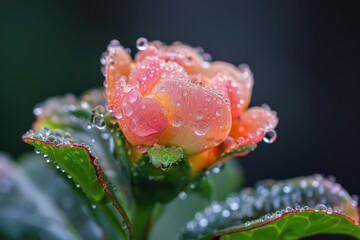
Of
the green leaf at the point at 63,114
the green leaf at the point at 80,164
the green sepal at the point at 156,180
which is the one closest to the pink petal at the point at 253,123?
the green sepal at the point at 156,180

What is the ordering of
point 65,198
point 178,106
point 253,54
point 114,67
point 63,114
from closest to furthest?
point 178,106 → point 114,67 → point 63,114 → point 65,198 → point 253,54

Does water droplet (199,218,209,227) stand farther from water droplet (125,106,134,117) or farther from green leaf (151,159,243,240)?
water droplet (125,106,134,117)

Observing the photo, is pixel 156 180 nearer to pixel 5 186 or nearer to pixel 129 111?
pixel 129 111

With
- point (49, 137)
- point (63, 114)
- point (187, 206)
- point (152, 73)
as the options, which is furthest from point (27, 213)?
point (152, 73)

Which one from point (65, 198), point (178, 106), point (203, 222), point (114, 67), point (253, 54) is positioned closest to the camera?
point (178, 106)

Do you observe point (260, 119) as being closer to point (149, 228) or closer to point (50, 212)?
point (149, 228)

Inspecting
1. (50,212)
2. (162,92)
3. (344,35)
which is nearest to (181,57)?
(162,92)

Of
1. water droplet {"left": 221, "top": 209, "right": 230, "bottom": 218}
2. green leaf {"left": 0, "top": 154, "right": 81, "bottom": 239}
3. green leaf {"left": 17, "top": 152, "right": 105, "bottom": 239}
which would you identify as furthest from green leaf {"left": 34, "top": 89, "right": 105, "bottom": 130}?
water droplet {"left": 221, "top": 209, "right": 230, "bottom": 218}
